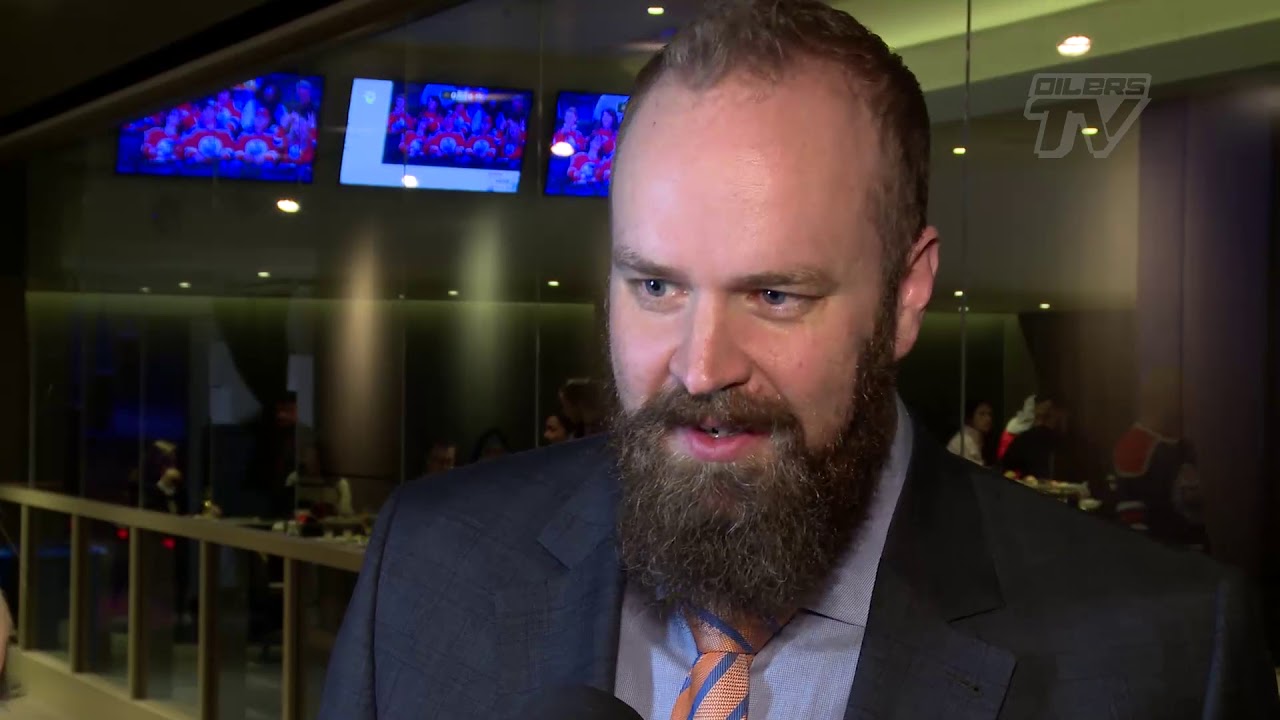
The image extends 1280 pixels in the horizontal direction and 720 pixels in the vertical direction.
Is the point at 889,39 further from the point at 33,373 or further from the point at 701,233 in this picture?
the point at 33,373

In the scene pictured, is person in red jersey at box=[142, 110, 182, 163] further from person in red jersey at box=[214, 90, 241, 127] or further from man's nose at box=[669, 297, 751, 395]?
man's nose at box=[669, 297, 751, 395]

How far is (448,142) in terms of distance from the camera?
18.6 feet

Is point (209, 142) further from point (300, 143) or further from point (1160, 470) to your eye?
point (1160, 470)

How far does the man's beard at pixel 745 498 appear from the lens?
1.11 meters

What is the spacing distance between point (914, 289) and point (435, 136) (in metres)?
4.68

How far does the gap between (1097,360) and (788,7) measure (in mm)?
3296

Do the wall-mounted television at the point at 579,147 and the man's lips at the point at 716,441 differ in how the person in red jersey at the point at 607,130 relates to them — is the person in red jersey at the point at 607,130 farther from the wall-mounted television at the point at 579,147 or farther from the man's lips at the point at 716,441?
the man's lips at the point at 716,441

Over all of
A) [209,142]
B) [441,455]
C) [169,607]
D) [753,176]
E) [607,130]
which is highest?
[209,142]

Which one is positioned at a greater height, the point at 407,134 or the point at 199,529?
the point at 407,134

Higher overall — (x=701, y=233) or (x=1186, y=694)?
(x=701, y=233)

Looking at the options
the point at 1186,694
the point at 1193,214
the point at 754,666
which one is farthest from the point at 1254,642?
the point at 1193,214

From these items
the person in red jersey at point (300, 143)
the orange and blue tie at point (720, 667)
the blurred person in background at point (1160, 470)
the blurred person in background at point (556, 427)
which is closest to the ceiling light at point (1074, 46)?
the blurred person in background at point (1160, 470)

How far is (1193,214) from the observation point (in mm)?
4008

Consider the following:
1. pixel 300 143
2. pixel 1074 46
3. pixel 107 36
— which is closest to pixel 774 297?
pixel 1074 46
